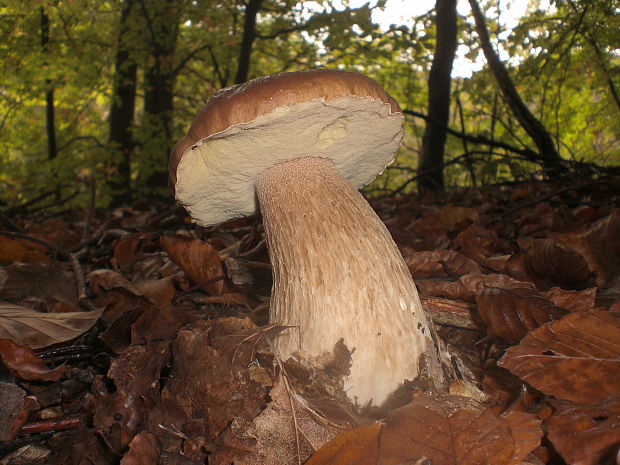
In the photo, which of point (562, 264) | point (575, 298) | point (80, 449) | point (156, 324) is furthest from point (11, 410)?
point (562, 264)

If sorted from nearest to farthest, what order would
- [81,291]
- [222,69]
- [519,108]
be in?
→ [81,291], [519,108], [222,69]

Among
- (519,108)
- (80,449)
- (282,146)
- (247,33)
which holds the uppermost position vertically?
(247,33)

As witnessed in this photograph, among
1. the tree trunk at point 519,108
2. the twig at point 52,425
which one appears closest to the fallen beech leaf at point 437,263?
the twig at point 52,425

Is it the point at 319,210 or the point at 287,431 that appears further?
the point at 319,210

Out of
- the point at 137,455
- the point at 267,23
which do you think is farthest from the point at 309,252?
the point at 267,23

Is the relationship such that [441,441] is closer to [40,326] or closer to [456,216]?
[40,326]

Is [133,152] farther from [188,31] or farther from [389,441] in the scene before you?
[389,441]
